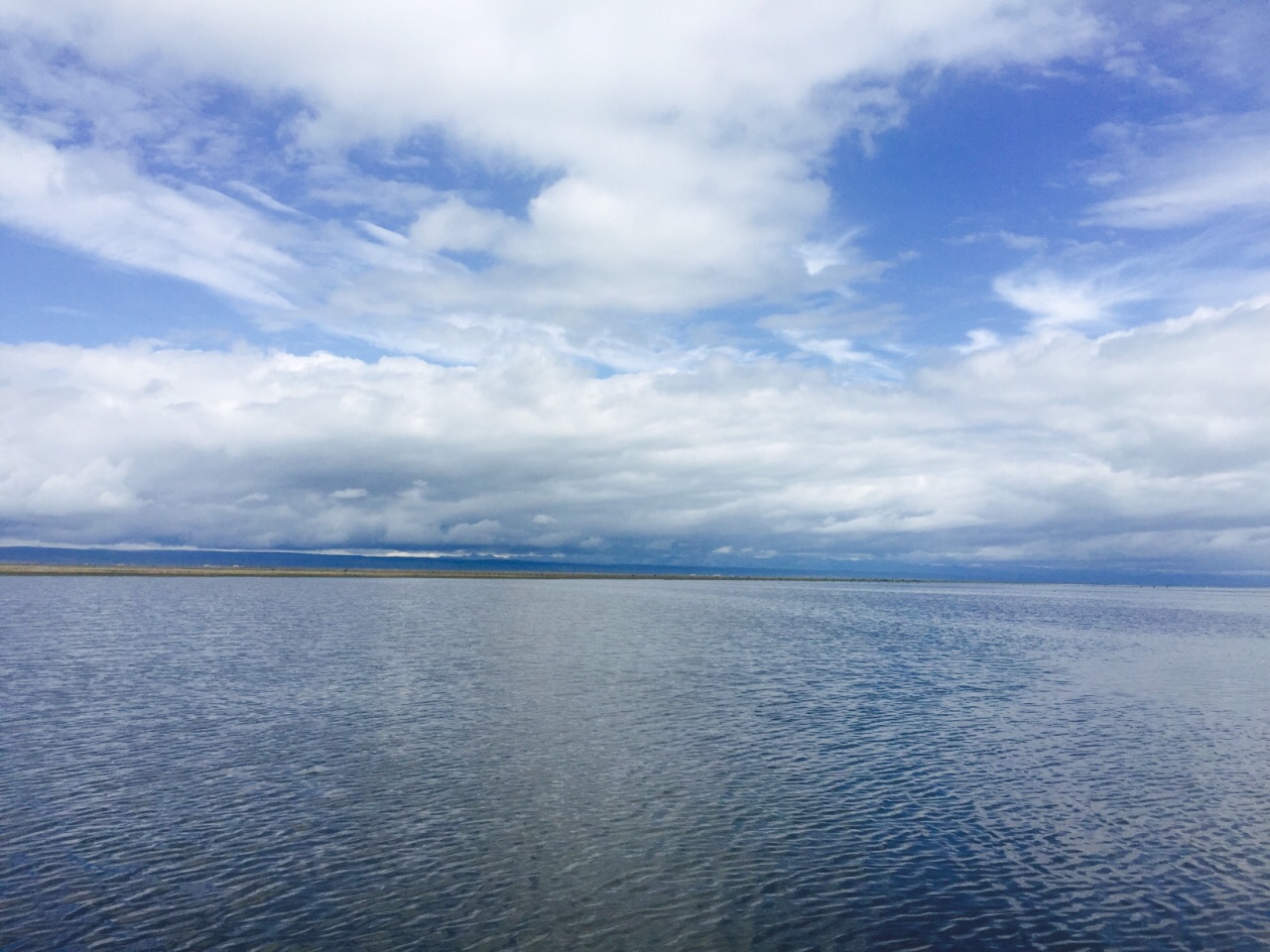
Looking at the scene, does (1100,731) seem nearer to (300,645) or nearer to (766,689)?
(766,689)

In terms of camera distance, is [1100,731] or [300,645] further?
[300,645]

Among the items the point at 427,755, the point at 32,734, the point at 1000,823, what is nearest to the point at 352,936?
the point at 427,755

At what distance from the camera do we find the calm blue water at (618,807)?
19859mm

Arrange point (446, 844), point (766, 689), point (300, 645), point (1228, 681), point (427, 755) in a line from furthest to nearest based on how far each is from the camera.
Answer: point (300, 645) < point (1228, 681) < point (766, 689) < point (427, 755) < point (446, 844)

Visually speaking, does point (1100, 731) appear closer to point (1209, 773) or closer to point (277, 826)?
point (1209, 773)

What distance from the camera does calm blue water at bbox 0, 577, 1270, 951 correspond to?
19.9m

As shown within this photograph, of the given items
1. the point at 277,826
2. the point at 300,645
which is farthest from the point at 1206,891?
the point at 300,645

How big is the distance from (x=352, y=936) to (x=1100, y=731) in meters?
39.9

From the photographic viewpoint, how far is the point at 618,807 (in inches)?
1105

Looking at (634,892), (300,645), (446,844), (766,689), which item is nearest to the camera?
(634,892)

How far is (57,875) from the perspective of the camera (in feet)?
70.5

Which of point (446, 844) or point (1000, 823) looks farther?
point (1000, 823)

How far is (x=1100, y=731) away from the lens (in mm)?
42750

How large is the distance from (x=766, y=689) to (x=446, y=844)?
109ft
